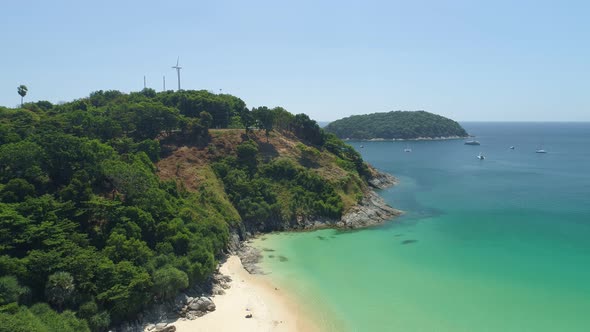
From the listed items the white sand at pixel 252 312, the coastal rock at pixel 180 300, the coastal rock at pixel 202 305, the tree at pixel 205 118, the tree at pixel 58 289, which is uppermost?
the tree at pixel 205 118

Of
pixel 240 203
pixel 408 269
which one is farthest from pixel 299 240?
pixel 408 269

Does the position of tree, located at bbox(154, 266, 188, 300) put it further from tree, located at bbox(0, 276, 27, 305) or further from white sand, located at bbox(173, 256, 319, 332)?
tree, located at bbox(0, 276, 27, 305)

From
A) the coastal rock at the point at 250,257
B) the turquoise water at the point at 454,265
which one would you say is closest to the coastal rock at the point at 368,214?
the turquoise water at the point at 454,265

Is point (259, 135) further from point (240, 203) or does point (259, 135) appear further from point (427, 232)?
point (427, 232)

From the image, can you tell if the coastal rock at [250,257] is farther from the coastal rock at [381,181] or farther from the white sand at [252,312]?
the coastal rock at [381,181]

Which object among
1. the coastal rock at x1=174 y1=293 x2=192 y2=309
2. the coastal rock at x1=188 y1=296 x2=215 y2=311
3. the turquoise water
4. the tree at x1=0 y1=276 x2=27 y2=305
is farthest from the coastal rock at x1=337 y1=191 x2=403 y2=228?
the tree at x1=0 y1=276 x2=27 y2=305

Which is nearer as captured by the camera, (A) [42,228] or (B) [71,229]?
(A) [42,228]
